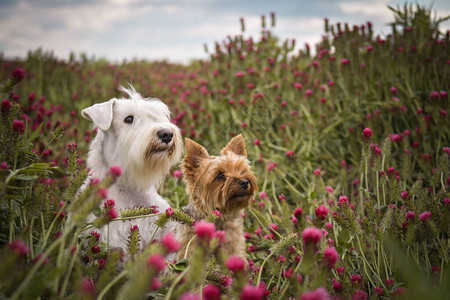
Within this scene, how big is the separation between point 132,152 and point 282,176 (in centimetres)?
185

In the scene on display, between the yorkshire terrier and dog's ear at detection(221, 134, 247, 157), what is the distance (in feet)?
0.20

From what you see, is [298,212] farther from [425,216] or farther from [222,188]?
[222,188]

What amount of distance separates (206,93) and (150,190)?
12.2 ft

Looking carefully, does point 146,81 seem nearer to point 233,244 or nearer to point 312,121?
point 312,121

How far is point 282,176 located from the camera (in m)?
3.61

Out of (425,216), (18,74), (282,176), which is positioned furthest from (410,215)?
(18,74)

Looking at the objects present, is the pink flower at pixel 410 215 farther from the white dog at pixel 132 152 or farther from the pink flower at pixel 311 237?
the white dog at pixel 132 152

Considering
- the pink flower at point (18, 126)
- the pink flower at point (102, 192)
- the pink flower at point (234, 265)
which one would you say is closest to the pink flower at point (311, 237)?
the pink flower at point (234, 265)

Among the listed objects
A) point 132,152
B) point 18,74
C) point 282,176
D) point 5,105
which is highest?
point 18,74

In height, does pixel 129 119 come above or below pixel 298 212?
above

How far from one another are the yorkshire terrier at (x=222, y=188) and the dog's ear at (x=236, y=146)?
0.06 m

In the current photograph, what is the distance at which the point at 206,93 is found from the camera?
19.8 ft

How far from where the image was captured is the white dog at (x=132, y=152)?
2309 millimetres

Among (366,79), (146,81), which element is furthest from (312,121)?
(146,81)
